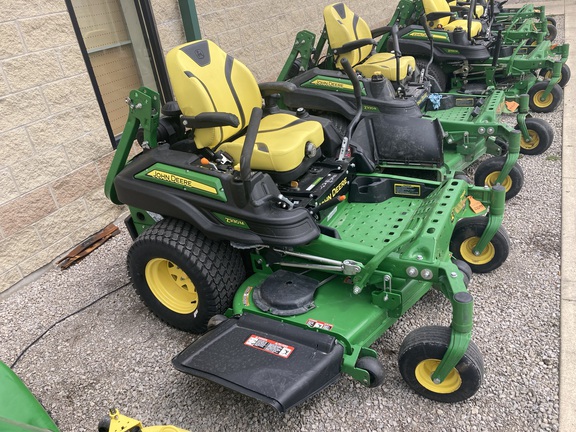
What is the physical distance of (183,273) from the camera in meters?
2.91

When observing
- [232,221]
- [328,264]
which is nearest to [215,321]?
[232,221]

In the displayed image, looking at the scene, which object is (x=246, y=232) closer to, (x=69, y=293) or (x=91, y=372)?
(x=91, y=372)

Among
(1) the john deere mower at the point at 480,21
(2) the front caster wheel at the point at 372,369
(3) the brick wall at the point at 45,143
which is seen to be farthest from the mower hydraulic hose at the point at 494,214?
(1) the john deere mower at the point at 480,21

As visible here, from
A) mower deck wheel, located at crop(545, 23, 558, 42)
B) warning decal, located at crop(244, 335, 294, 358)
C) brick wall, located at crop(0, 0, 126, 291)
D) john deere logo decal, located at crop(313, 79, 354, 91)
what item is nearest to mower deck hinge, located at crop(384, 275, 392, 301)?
warning decal, located at crop(244, 335, 294, 358)

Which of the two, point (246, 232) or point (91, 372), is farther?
point (91, 372)

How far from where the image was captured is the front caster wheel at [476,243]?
314 centimetres

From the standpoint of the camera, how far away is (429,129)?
3814 mm

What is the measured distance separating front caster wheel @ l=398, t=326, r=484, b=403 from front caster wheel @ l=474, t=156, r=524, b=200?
6.93 ft

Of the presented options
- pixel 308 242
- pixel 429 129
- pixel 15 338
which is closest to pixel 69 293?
pixel 15 338

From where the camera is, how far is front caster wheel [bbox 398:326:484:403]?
7.40 feet

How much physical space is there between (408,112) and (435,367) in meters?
2.27

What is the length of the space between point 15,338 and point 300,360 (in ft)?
6.24

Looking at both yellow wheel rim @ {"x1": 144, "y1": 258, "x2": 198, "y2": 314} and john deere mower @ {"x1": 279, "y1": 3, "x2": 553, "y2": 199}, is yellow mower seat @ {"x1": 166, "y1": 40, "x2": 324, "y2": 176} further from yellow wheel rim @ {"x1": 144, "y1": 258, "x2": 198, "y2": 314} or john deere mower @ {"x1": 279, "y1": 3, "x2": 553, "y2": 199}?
john deere mower @ {"x1": 279, "y1": 3, "x2": 553, "y2": 199}

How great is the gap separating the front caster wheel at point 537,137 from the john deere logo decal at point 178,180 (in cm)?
344
